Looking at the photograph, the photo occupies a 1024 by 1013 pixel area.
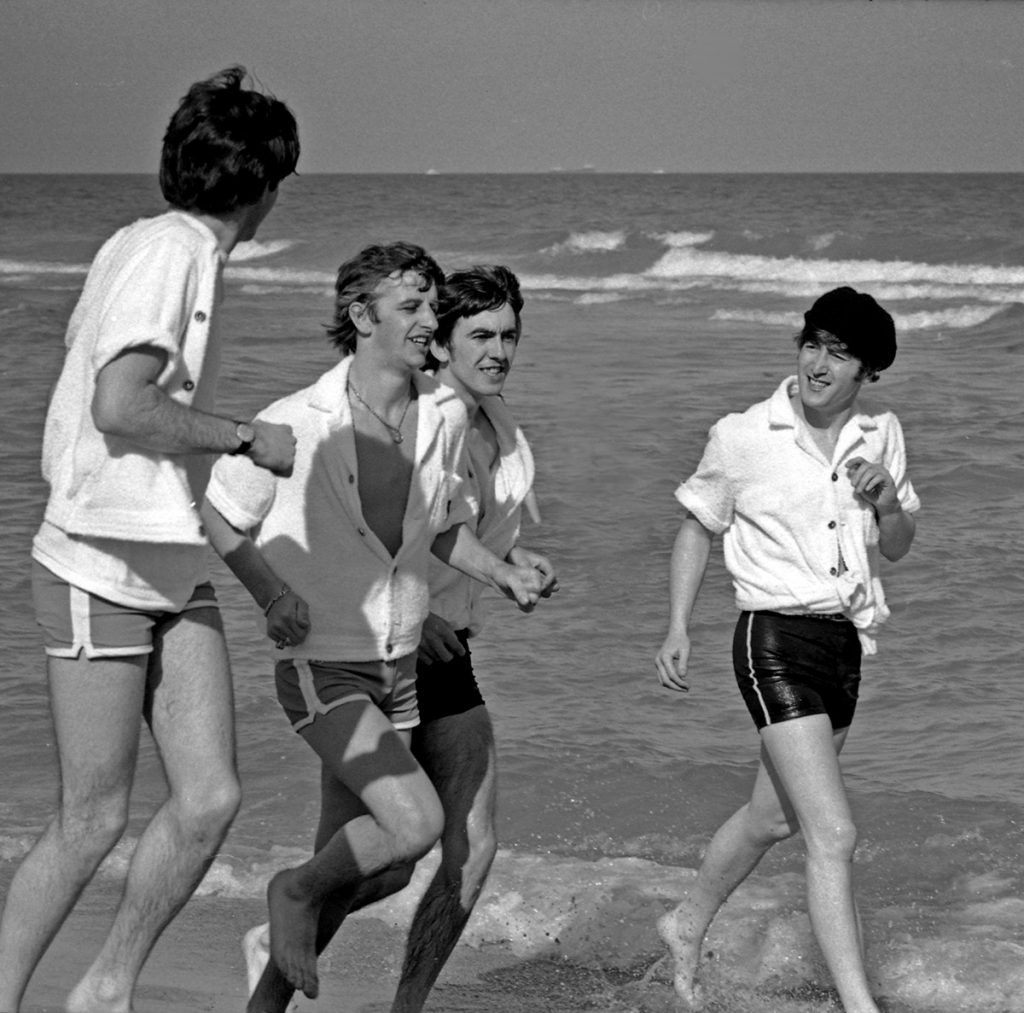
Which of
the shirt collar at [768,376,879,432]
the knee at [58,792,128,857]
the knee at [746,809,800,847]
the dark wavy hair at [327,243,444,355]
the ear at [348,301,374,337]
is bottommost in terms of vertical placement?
the knee at [746,809,800,847]

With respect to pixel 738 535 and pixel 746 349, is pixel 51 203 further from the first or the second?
pixel 738 535

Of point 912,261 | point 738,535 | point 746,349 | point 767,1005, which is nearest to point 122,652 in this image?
point 738,535

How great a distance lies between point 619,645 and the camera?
8.26 meters

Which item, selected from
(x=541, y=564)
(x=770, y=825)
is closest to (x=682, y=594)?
(x=541, y=564)

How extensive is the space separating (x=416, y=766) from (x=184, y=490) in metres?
0.97

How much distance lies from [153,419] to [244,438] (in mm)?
177

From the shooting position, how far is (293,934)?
12.7 feet

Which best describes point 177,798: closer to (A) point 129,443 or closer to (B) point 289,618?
(B) point 289,618

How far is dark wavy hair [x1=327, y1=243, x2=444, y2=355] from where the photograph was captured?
13.8 ft

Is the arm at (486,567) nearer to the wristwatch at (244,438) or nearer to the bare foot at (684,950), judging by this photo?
the wristwatch at (244,438)

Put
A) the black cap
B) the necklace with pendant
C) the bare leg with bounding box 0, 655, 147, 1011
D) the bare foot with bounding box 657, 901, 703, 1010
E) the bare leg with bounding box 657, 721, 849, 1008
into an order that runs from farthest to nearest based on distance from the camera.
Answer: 1. the bare foot with bounding box 657, 901, 703, 1010
2. the bare leg with bounding box 657, 721, 849, 1008
3. the black cap
4. the necklace with pendant
5. the bare leg with bounding box 0, 655, 147, 1011

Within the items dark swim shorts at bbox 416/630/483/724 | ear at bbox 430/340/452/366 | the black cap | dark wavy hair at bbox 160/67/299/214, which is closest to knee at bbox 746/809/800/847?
dark swim shorts at bbox 416/630/483/724

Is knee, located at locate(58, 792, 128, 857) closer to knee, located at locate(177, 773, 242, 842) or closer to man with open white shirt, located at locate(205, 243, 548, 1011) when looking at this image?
knee, located at locate(177, 773, 242, 842)

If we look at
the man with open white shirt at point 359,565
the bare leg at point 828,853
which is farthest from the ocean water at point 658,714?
the man with open white shirt at point 359,565
